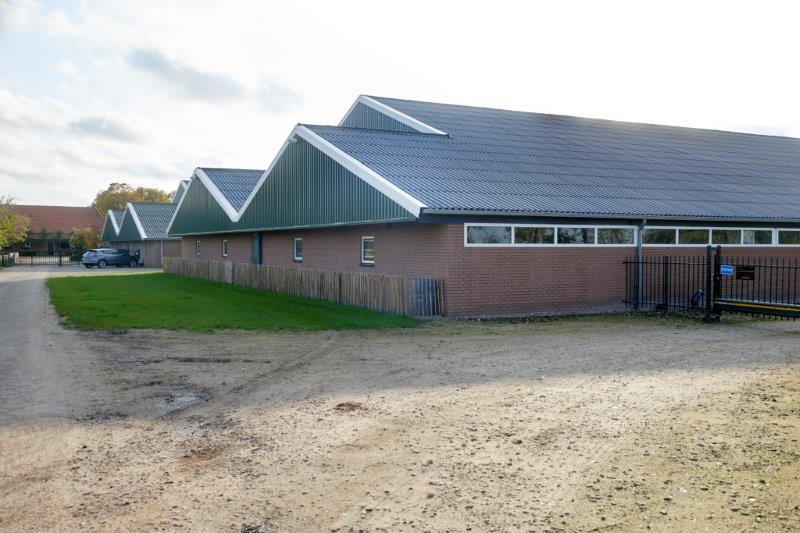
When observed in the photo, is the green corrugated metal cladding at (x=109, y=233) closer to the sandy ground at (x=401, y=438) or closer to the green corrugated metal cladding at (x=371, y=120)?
the green corrugated metal cladding at (x=371, y=120)

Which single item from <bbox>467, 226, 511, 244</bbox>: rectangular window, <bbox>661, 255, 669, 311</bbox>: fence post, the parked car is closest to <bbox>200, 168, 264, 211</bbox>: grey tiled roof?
<bbox>467, 226, 511, 244</bbox>: rectangular window

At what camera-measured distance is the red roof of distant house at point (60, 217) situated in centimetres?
8950

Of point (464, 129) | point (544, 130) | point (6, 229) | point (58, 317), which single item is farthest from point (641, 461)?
point (6, 229)

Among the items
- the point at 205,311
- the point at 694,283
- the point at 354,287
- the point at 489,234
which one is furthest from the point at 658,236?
the point at 205,311

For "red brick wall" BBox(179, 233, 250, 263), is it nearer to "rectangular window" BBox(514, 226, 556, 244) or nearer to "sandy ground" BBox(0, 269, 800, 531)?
"rectangular window" BBox(514, 226, 556, 244)

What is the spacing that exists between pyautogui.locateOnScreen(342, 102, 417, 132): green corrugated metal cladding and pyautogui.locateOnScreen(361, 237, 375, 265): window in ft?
19.9

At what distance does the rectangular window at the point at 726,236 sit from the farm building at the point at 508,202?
0.14ft

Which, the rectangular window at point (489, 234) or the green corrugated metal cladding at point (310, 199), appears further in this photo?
the green corrugated metal cladding at point (310, 199)

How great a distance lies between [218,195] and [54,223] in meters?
64.7

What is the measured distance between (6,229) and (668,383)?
53921mm

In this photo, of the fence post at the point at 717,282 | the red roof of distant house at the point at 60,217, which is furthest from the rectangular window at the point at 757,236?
the red roof of distant house at the point at 60,217

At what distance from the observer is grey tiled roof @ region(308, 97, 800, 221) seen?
19.3 metres

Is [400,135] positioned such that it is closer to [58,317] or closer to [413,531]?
[58,317]

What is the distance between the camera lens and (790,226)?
2298 cm
